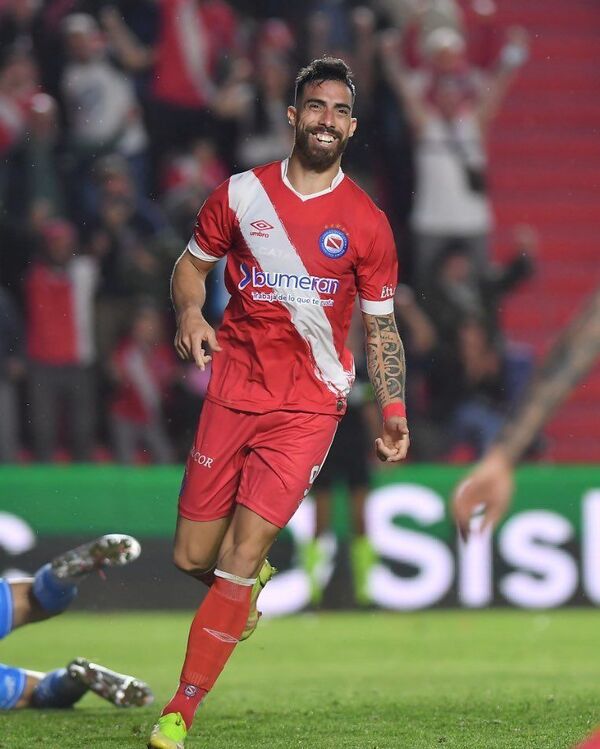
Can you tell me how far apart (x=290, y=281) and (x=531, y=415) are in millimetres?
2792

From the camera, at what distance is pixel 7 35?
13.4 metres

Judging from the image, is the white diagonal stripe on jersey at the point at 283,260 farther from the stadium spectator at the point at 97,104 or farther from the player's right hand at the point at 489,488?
the stadium spectator at the point at 97,104

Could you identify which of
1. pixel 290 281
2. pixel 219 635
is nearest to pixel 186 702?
pixel 219 635

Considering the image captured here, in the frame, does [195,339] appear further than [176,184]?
No

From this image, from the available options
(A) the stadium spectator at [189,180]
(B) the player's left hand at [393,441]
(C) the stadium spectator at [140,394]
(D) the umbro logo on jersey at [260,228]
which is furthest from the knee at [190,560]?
(A) the stadium spectator at [189,180]

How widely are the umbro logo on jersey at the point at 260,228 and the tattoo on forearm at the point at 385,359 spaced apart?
1.72ft

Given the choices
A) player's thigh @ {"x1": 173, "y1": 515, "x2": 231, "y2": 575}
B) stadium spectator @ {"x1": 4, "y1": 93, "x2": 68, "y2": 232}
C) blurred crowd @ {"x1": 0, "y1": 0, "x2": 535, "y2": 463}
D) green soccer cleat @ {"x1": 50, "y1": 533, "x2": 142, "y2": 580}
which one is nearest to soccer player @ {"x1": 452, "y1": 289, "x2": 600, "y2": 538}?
player's thigh @ {"x1": 173, "y1": 515, "x2": 231, "y2": 575}

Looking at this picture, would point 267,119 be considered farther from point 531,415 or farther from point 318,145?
point 531,415

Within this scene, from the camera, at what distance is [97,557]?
6.46 meters

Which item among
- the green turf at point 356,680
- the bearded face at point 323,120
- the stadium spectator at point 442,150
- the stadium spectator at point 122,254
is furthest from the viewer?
the stadium spectator at point 442,150

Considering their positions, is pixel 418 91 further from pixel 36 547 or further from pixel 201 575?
pixel 201 575

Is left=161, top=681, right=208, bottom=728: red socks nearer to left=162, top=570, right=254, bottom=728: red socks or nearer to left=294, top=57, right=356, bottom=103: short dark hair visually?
left=162, top=570, right=254, bottom=728: red socks

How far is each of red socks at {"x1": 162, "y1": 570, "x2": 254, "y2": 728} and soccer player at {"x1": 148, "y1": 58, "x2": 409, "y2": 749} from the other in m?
0.23

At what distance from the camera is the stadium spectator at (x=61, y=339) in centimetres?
1195
